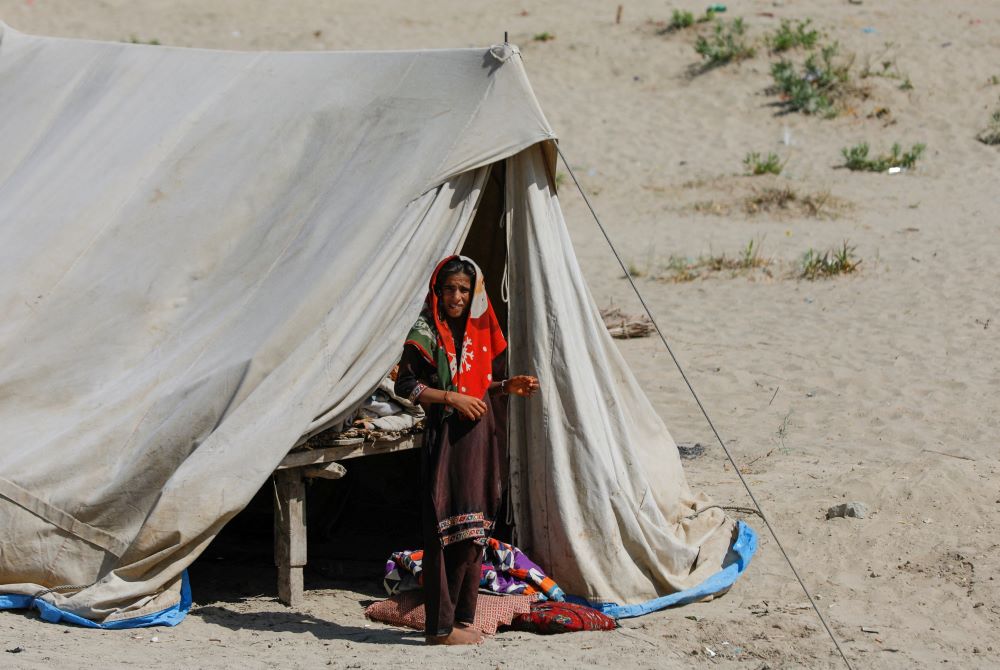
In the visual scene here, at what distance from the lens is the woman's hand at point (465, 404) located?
4.02 m

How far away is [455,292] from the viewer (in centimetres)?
411

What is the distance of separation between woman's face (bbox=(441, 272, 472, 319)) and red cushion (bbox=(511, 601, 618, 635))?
3.80 feet

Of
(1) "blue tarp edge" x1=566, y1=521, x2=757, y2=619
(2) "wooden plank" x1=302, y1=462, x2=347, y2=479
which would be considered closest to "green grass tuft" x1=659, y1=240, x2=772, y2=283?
(1) "blue tarp edge" x1=566, y1=521, x2=757, y2=619

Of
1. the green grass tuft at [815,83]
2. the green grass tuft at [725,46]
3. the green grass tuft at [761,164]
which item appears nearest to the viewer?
the green grass tuft at [761,164]

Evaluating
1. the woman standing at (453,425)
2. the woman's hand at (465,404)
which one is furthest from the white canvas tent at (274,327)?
the woman's hand at (465,404)

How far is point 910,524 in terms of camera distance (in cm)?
545

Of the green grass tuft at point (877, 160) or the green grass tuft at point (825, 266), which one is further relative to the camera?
the green grass tuft at point (877, 160)

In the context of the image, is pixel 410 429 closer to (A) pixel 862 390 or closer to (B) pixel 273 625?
→ (B) pixel 273 625

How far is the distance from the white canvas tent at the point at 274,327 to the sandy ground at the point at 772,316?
1.14 ft

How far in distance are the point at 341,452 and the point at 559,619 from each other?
3.28 feet

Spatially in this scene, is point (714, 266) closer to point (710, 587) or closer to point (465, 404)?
point (710, 587)

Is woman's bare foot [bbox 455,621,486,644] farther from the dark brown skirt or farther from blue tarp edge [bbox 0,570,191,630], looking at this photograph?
blue tarp edge [bbox 0,570,191,630]

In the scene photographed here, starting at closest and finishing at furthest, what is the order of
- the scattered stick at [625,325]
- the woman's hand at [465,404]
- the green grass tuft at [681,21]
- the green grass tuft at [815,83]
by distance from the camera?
the woman's hand at [465,404], the scattered stick at [625,325], the green grass tuft at [815,83], the green grass tuft at [681,21]

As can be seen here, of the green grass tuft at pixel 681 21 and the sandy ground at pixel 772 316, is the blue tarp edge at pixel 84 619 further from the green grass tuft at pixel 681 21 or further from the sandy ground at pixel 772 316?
the green grass tuft at pixel 681 21
